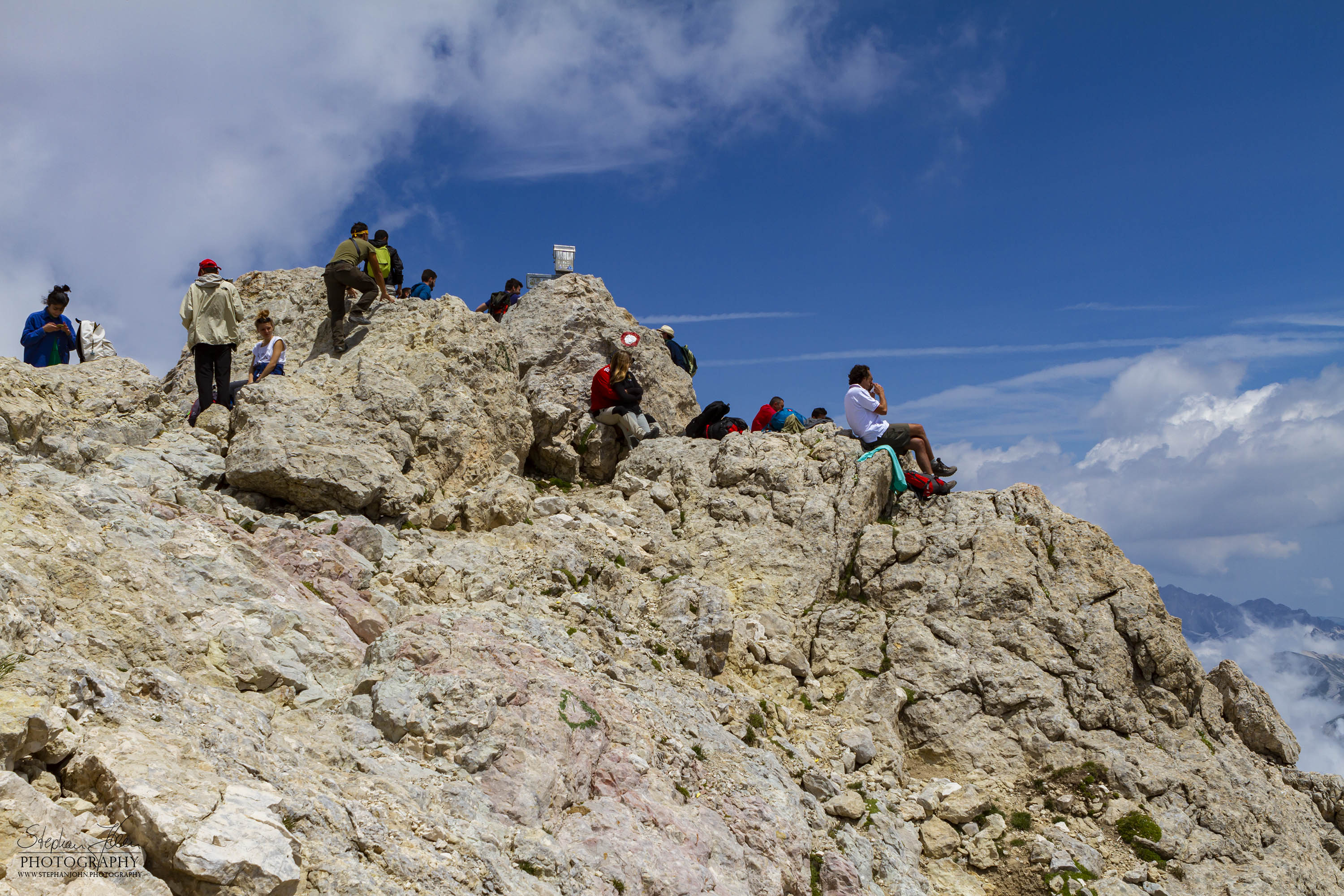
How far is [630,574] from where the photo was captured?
12.0 m

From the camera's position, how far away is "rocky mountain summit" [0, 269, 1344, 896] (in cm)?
559

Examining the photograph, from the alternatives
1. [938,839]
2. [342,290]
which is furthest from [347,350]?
[938,839]

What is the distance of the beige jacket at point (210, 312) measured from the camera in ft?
44.6

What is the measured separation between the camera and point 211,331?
44.7ft

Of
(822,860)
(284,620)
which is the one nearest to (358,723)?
(284,620)

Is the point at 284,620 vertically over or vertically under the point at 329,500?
under

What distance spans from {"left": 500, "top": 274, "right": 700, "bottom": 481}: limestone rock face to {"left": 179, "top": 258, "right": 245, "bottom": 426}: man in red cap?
4.24m

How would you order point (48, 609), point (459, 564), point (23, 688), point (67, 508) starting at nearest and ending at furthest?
1. point (23, 688)
2. point (48, 609)
3. point (67, 508)
4. point (459, 564)

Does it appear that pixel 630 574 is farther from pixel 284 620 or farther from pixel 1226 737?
pixel 1226 737

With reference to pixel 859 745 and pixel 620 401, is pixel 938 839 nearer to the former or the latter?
pixel 859 745

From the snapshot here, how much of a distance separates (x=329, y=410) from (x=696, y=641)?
6.26m

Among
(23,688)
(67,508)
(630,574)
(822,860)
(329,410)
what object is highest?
(329,410)

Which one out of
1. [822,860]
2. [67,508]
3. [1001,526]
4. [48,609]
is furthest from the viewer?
[1001,526]

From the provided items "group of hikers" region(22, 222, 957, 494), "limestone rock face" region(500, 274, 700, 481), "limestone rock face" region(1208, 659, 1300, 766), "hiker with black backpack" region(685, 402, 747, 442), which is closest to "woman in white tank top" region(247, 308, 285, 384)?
"group of hikers" region(22, 222, 957, 494)
